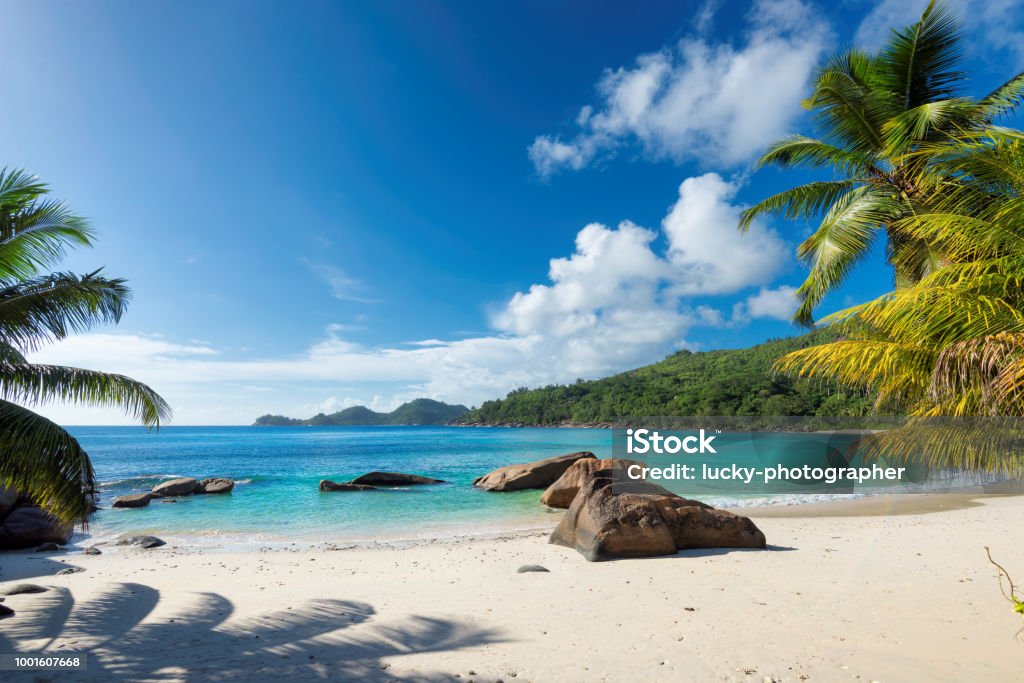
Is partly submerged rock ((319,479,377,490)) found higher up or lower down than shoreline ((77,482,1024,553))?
lower down

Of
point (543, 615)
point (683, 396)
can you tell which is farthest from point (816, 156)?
point (683, 396)

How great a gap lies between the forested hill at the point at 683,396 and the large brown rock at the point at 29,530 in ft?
113

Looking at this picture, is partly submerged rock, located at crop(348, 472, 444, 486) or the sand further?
partly submerged rock, located at crop(348, 472, 444, 486)

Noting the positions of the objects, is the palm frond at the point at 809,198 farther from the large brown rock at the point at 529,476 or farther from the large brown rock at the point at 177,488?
the large brown rock at the point at 177,488

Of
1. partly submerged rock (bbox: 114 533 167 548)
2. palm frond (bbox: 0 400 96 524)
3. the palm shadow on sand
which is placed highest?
palm frond (bbox: 0 400 96 524)

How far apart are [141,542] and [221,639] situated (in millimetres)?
10139

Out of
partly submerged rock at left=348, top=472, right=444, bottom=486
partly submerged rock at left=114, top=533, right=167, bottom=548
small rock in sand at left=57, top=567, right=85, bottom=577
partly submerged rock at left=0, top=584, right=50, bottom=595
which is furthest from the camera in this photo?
partly submerged rock at left=348, top=472, right=444, bottom=486

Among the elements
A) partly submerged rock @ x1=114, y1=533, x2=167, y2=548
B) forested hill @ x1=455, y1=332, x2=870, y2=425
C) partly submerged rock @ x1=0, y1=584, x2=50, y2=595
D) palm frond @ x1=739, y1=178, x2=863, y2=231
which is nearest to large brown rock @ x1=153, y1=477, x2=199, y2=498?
partly submerged rock @ x1=114, y1=533, x2=167, y2=548

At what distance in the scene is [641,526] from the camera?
1002cm

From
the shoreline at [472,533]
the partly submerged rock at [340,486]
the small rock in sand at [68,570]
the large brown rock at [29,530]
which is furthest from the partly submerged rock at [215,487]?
the small rock in sand at [68,570]

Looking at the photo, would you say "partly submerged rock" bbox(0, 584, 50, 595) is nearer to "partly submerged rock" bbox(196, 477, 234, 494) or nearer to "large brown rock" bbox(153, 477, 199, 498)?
"large brown rock" bbox(153, 477, 199, 498)

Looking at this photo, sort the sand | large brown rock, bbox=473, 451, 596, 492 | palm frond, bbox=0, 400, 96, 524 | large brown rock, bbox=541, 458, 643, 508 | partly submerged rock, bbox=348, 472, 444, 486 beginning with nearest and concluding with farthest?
the sand → palm frond, bbox=0, 400, 96, 524 → large brown rock, bbox=541, 458, 643, 508 → large brown rock, bbox=473, 451, 596, 492 → partly submerged rock, bbox=348, 472, 444, 486

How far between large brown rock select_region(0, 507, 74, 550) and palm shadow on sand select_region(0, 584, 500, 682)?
24.5 feet

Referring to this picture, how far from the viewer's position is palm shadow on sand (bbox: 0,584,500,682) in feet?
16.8
